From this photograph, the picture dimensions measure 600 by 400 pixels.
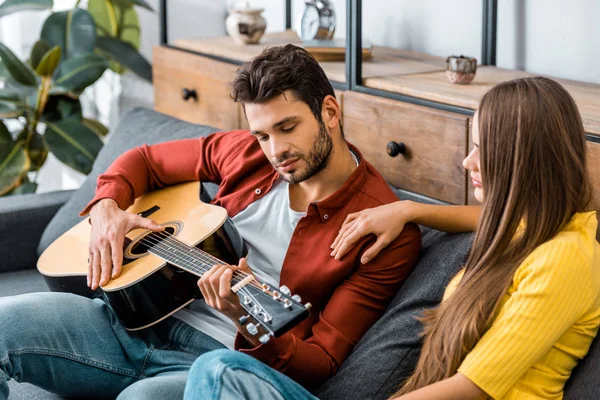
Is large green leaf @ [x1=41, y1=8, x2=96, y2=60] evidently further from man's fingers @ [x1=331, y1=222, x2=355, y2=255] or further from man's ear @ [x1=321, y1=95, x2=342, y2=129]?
man's fingers @ [x1=331, y1=222, x2=355, y2=255]

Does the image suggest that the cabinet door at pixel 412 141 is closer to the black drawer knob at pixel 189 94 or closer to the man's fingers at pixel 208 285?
the man's fingers at pixel 208 285

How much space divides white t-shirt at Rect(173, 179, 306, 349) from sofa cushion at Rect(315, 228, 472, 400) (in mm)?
261

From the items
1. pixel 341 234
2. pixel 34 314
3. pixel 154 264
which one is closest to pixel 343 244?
pixel 341 234

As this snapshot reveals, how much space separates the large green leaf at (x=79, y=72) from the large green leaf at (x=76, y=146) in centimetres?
16

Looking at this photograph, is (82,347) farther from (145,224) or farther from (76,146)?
(76,146)

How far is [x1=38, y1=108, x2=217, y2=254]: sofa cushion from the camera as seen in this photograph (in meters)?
2.23

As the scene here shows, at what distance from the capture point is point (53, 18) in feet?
9.96

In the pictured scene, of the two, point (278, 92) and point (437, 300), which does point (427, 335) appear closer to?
point (437, 300)

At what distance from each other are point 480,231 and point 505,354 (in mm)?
198

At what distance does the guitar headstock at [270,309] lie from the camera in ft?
3.89

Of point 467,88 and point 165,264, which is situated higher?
point 467,88

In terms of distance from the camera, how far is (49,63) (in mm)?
2852

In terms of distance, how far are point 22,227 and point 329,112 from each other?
113 centimetres

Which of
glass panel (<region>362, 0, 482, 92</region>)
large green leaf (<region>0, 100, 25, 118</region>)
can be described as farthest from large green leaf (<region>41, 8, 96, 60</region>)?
glass panel (<region>362, 0, 482, 92</region>)
